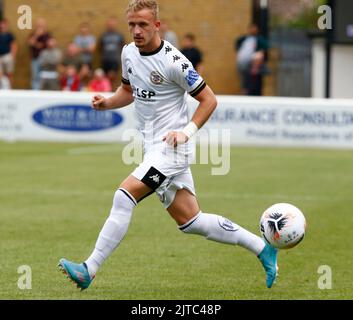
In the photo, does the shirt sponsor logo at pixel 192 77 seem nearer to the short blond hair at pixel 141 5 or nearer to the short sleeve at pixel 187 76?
the short sleeve at pixel 187 76

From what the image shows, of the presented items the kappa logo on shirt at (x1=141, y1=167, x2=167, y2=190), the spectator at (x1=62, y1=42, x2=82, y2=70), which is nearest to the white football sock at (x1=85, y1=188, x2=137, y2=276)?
the kappa logo on shirt at (x1=141, y1=167, x2=167, y2=190)

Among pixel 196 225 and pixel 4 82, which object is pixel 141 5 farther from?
pixel 4 82

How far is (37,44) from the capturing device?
29156 millimetres

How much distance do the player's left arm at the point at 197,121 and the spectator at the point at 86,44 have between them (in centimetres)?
2146

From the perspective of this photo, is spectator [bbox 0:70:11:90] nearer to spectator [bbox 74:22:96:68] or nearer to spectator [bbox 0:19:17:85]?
spectator [bbox 0:19:17:85]

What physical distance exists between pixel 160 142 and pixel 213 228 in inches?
31.0

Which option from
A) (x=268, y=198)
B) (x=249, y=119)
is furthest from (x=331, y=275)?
(x=249, y=119)

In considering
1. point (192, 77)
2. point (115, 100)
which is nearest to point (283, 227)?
point (192, 77)

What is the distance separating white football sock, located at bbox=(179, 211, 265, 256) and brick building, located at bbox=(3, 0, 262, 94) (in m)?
22.6

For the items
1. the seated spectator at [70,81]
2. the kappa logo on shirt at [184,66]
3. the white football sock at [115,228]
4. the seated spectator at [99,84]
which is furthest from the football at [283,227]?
the seated spectator at [70,81]

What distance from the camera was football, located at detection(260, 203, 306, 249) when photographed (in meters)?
8.25

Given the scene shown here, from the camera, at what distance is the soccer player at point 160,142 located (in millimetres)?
7875
